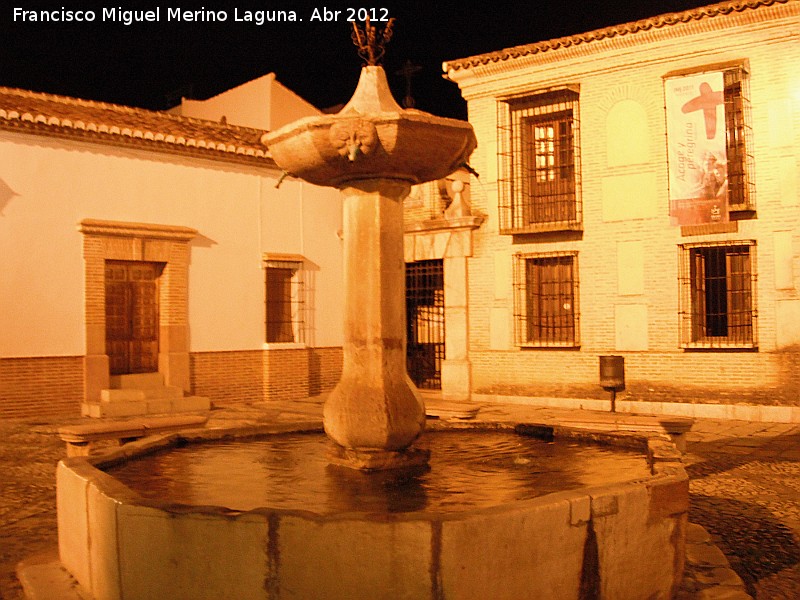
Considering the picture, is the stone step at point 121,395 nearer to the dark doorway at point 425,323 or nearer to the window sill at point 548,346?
the dark doorway at point 425,323

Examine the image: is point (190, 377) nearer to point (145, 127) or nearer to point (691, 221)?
point (145, 127)

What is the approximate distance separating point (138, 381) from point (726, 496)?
9.97 meters

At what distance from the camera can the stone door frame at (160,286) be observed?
527 inches

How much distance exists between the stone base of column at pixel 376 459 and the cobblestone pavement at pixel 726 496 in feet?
5.93

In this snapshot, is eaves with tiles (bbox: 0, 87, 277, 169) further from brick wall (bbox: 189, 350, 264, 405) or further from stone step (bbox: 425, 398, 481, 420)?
stone step (bbox: 425, 398, 481, 420)

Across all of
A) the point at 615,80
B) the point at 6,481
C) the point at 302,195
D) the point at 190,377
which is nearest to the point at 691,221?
the point at 615,80

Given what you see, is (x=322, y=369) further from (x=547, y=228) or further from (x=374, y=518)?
(x=374, y=518)

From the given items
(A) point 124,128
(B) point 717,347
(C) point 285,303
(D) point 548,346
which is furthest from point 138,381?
(B) point 717,347

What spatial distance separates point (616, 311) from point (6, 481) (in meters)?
9.46

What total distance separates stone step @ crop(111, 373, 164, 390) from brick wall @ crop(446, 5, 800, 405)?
549cm

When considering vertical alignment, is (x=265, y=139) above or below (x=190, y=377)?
above

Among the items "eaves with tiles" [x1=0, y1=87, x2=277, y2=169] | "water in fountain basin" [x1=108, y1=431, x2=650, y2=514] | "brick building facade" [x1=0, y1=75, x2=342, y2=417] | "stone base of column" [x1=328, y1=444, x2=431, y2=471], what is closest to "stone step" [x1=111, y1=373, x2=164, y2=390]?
"brick building facade" [x1=0, y1=75, x2=342, y2=417]

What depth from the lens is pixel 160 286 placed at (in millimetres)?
14562

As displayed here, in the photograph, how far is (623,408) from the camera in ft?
44.8
